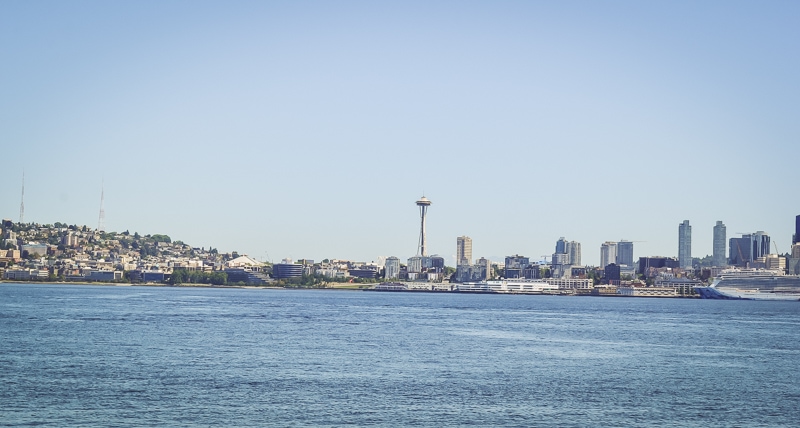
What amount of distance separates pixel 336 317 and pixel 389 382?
47.4 meters

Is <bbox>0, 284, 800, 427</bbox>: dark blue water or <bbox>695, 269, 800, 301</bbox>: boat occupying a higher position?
<bbox>695, 269, 800, 301</bbox>: boat

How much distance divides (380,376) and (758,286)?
153 metres

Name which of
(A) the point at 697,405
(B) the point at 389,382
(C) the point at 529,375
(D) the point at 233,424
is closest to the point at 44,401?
(D) the point at 233,424

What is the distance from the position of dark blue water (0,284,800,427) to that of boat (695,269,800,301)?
112558 millimetres

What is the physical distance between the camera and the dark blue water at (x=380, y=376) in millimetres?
33250

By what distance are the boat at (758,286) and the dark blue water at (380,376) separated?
11256 centimetres

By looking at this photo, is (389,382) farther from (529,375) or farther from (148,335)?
(148,335)

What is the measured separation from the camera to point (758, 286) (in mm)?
179375

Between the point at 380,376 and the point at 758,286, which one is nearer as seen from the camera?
the point at 380,376

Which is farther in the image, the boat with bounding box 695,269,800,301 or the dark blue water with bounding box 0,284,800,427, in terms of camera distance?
the boat with bounding box 695,269,800,301

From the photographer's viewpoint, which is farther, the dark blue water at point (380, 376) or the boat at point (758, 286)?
the boat at point (758, 286)

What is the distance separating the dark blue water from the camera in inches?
1309

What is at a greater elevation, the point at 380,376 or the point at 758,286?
the point at 758,286

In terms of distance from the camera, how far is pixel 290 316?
3452 inches
